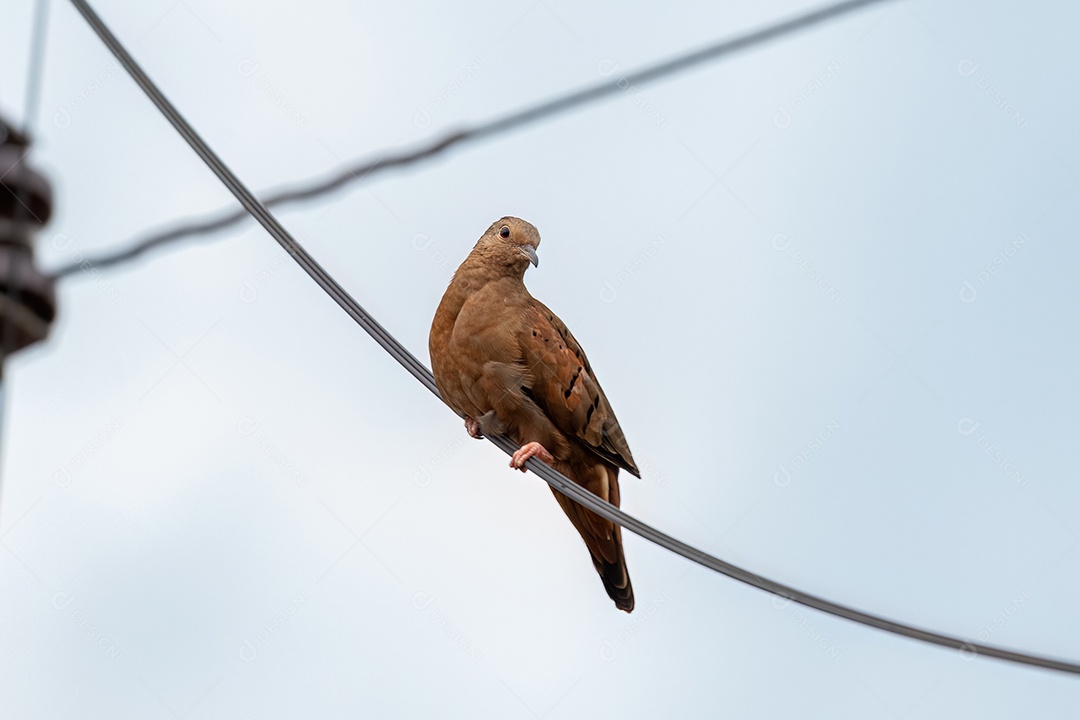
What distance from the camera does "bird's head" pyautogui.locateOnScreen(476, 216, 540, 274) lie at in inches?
203

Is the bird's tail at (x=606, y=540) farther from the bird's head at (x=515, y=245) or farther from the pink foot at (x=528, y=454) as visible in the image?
the bird's head at (x=515, y=245)

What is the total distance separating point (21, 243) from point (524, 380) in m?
2.05

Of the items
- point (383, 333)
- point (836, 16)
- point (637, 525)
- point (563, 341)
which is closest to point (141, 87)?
point (383, 333)

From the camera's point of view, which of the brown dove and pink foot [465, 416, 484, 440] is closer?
the brown dove

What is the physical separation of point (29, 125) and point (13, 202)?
706 millimetres

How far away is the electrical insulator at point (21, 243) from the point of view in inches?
147

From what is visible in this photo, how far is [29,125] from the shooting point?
10.9ft

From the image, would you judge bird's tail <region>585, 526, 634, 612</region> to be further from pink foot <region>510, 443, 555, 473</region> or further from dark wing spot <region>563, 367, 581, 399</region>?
dark wing spot <region>563, 367, 581, 399</region>

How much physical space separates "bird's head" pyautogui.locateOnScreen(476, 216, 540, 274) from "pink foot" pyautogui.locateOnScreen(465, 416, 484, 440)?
690 mm

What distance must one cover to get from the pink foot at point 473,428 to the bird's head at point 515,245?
2.27ft

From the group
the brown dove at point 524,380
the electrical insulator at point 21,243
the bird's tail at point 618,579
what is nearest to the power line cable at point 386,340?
the electrical insulator at point 21,243

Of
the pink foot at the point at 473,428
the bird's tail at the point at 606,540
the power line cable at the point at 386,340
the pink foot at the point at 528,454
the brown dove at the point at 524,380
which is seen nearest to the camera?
the power line cable at the point at 386,340

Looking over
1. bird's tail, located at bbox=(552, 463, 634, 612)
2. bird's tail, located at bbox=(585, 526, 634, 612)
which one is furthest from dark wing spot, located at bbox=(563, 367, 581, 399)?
bird's tail, located at bbox=(585, 526, 634, 612)

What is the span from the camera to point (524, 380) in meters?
5.00
